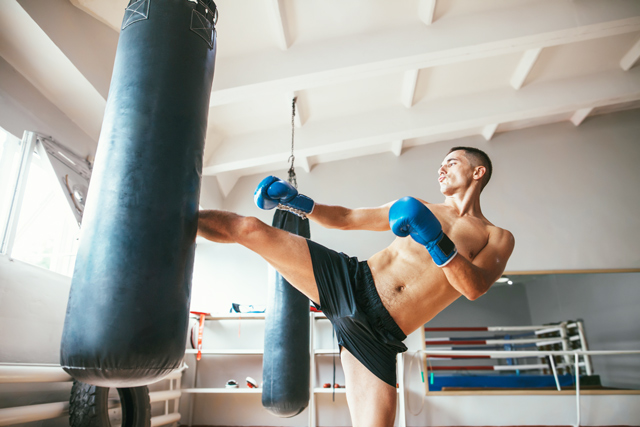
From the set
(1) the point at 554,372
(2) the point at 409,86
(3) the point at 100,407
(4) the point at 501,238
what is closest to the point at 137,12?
(4) the point at 501,238

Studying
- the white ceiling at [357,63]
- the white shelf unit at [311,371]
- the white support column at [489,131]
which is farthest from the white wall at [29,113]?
the white support column at [489,131]

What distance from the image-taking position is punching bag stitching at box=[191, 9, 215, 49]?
148 centimetres

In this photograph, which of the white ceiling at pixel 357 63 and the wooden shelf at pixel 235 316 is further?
the wooden shelf at pixel 235 316

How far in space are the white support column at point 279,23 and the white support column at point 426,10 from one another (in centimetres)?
112

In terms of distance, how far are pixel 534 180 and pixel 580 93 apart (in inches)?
49.8

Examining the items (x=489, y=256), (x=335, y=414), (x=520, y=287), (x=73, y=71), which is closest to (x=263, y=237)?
(x=489, y=256)

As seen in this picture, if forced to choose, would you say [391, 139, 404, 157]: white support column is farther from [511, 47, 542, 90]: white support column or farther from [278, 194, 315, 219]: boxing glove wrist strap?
[278, 194, 315, 219]: boxing glove wrist strap

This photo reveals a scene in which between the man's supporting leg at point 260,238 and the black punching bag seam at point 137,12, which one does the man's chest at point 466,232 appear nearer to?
the man's supporting leg at point 260,238

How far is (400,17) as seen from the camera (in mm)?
3486

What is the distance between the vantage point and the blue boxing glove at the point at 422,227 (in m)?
1.35

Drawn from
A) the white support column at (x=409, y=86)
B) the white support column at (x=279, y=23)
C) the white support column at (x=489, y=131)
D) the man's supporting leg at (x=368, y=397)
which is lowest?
the man's supporting leg at (x=368, y=397)

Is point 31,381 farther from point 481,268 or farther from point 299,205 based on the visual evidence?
point 481,268

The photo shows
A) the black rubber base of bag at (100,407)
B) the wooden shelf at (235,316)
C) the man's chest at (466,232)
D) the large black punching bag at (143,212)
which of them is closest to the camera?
the large black punching bag at (143,212)

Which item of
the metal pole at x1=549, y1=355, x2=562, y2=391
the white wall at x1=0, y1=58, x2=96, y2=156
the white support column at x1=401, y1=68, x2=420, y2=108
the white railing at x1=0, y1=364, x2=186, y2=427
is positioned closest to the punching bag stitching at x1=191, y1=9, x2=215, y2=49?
the white railing at x1=0, y1=364, x2=186, y2=427
